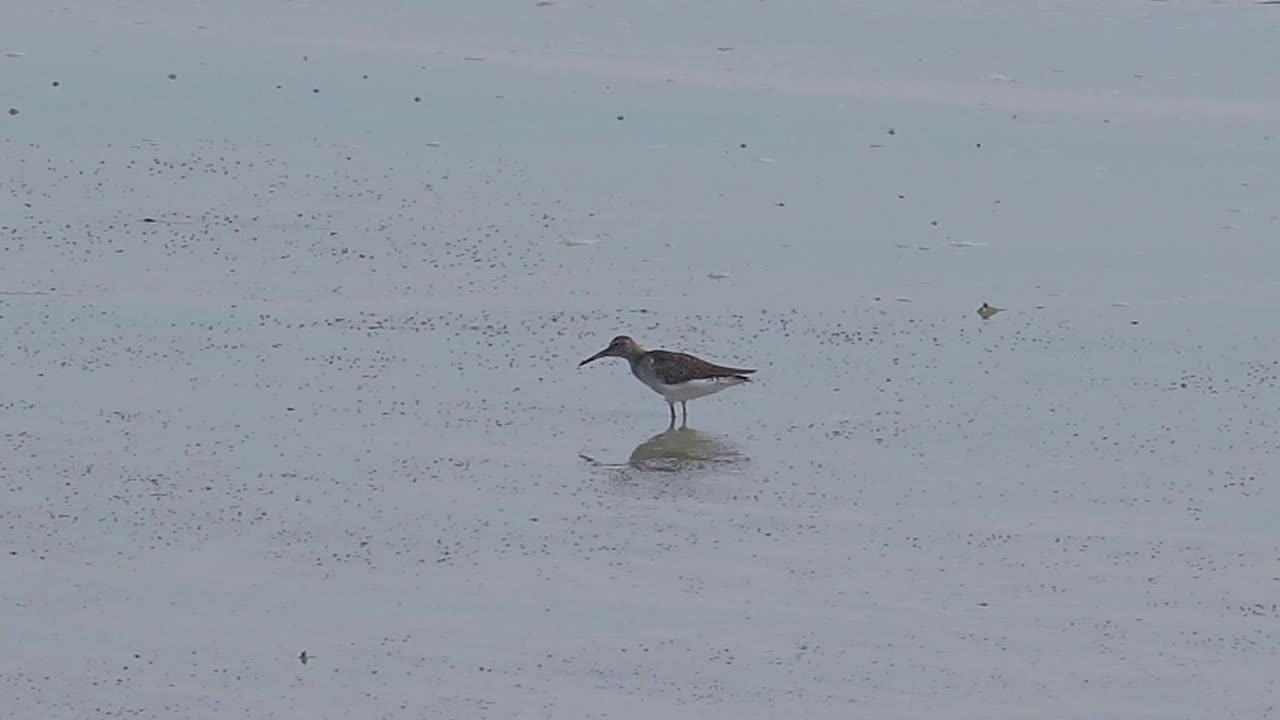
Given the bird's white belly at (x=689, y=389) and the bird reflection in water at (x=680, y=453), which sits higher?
the bird's white belly at (x=689, y=389)

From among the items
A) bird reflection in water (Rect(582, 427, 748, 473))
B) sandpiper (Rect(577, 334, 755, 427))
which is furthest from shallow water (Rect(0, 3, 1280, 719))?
sandpiper (Rect(577, 334, 755, 427))

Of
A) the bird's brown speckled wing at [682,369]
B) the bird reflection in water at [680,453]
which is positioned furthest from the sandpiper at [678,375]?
the bird reflection in water at [680,453]

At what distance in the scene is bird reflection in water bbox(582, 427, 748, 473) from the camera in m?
6.96

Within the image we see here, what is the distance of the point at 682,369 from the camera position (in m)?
7.55

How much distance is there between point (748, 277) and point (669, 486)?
2.29 metres

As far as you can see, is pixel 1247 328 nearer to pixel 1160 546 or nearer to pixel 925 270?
pixel 925 270

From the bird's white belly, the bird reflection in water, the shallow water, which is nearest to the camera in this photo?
the shallow water

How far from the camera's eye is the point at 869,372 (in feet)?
25.5

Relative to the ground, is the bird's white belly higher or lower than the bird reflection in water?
higher

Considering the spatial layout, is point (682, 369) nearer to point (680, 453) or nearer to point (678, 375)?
point (678, 375)

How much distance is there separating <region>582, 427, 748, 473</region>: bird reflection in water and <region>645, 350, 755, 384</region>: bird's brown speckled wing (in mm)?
178

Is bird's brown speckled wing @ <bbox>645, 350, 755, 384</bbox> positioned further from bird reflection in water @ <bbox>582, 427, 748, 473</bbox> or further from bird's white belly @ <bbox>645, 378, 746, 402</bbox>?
bird reflection in water @ <bbox>582, 427, 748, 473</bbox>

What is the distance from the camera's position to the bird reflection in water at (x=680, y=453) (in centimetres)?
696

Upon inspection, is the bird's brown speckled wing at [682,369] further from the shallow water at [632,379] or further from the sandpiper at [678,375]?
the shallow water at [632,379]
